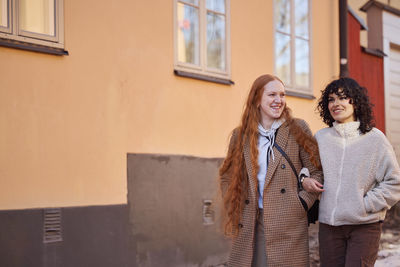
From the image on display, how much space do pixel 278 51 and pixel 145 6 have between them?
3.00 m

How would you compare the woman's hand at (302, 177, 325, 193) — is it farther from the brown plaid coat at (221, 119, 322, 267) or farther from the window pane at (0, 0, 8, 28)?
the window pane at (0, 0, 8, 28)

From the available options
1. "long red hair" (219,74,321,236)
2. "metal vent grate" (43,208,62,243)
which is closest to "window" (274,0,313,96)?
"metal vent grate" (43,208,62,243)

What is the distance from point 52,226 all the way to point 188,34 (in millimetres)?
3115

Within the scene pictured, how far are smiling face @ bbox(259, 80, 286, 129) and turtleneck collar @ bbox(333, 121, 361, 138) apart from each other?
42 cm

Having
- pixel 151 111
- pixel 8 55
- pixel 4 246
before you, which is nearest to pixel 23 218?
pixel 4 246

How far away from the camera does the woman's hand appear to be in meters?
3.36

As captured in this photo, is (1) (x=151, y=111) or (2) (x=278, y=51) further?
(2) (x=278, y=51)

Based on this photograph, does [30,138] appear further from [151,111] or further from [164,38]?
[164,38]

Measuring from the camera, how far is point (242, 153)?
3668mm

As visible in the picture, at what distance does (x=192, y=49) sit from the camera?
6879mm

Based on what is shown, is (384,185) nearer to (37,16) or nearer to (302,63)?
(37,16)

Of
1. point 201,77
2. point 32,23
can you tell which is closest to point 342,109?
point 32,23

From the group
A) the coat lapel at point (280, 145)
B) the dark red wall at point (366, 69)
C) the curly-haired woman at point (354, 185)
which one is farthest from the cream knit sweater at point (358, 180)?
the dark red wall at point (366, 69)

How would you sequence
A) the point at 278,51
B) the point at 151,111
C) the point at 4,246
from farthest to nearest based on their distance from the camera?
the point at 278,51 < the point at 151,111 < the point at 4,246
